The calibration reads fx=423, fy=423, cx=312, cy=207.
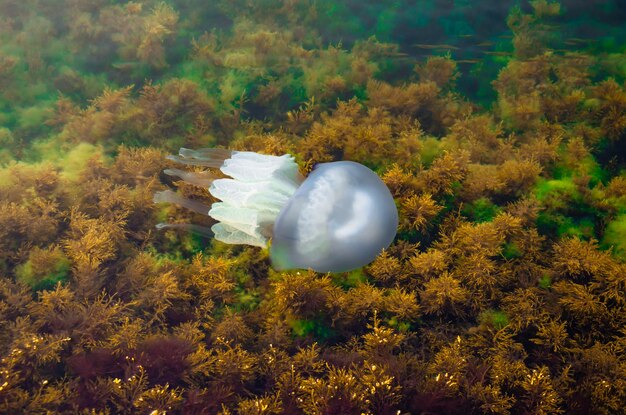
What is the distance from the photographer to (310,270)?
3211 millimetres

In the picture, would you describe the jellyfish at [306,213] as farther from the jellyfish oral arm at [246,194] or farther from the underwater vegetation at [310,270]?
the underwater vegetation at [310,270]

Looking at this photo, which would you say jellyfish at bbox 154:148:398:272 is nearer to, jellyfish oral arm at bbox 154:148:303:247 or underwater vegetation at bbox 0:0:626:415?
jellyfish oral arm at bbox 154:148:303:247

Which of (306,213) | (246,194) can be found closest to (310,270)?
(306,213)

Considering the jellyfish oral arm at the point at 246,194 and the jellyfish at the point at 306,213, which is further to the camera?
the jellyfish oral arm at the point at 246,194

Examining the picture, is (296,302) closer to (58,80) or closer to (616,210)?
(616,210)

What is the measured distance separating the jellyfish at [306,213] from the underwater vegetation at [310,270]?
23 cm

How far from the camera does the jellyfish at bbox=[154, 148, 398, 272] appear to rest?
9.75ft

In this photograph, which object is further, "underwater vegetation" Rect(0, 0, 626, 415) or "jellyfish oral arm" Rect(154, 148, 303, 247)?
"jellyfish oral arm" Rect(154, 148, 303, 247)

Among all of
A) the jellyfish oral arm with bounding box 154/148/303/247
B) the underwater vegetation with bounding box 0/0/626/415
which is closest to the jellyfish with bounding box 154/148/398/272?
the jellyfish oral arm with bounding box 154/148/303/247

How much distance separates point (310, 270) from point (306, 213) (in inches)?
19.5

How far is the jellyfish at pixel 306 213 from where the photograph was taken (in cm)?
297

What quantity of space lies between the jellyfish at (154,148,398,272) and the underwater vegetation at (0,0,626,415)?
0.77ft

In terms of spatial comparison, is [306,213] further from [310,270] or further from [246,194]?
[246,194]

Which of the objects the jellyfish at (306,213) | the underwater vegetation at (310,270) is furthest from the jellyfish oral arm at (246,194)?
the underwater vegetation at (310,270)
